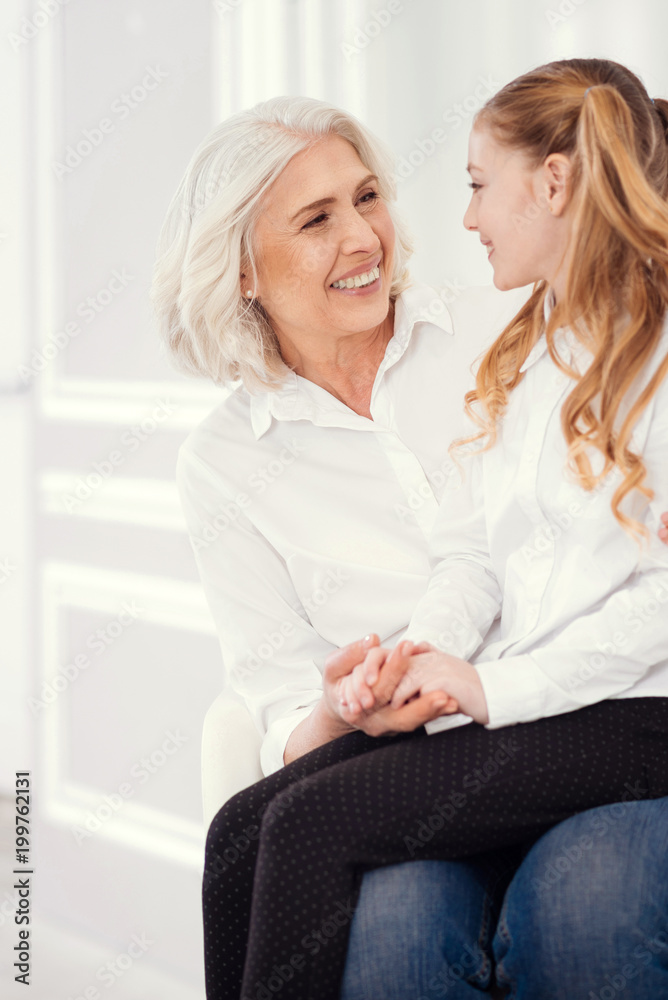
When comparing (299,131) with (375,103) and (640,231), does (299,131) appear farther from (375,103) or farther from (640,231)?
(640,231)

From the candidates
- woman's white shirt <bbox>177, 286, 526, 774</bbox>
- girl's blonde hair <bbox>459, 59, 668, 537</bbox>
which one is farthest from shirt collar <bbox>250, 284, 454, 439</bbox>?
girl's blonde hair <bbox>459, 59, 668, 537</bbox>

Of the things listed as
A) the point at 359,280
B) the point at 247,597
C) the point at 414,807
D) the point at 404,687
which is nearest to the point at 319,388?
the point at 359,280

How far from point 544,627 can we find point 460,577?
0.16 meters

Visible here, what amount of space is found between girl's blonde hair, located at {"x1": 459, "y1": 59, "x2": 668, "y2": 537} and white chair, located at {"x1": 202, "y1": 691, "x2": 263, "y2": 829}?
62cm

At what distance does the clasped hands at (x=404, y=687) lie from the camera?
3.47ft

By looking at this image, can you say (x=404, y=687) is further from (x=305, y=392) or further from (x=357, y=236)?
(x=357, y=236)

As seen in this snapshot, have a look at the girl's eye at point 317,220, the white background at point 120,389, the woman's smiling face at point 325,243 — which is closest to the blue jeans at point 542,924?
the woman's smiling face at point 325,243

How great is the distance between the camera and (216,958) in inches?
44.4

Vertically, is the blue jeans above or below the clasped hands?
below

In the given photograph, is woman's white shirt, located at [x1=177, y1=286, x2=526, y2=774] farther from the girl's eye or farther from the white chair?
the girl's eye

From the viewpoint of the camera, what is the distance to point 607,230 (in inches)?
→ 42.0

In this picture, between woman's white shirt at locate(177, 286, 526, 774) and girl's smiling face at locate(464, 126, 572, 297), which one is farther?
woman's white shirt at locate(177, 286, 526, 774)

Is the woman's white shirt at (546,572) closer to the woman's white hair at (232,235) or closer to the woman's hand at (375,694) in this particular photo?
the woman's hand at (375,694)

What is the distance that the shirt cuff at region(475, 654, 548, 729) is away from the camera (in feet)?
3.44
